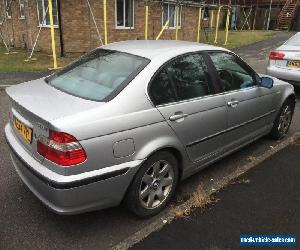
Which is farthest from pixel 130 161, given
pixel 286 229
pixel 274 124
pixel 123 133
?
pixel 274 124

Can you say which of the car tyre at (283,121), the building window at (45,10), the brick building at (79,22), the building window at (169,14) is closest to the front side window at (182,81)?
the car tyre at (283,121)

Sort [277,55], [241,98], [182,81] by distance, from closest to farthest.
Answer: [182,81]
[241,98]
[277,55]

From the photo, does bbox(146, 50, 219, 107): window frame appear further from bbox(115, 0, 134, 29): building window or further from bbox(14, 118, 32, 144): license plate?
bbox(115, 0, 134, 29): building window

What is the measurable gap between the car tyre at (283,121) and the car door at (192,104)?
5.25 ft

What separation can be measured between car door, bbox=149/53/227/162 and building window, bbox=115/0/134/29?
12643mm

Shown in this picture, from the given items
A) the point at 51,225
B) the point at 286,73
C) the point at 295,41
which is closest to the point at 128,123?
the point at 51,225

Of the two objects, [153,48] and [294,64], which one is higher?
[153,48]

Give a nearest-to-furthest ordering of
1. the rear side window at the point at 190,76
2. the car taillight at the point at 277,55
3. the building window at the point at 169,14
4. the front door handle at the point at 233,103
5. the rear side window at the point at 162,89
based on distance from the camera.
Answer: the rear side window at the point at 162,89 < the rear side window at the point at 190,76 < the front door handle at the point at 233,103 < the car taillight at the point at 277,55 < the building window at the point at 169,14

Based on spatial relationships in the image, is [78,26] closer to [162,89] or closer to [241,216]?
[162,89]

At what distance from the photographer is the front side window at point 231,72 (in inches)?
155

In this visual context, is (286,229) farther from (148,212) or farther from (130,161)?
(130,161)

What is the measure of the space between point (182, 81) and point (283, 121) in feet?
8.24

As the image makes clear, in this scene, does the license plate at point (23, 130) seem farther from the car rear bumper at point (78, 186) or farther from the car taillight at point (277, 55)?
the car taillight at point (277, 55)

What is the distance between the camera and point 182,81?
11.4ft
